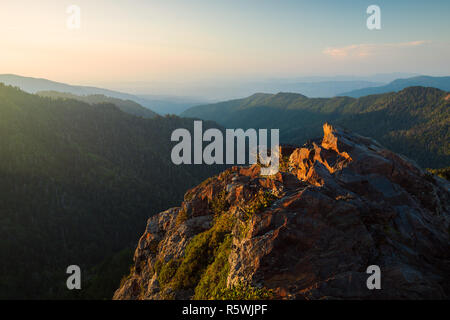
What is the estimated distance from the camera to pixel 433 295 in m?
10.9

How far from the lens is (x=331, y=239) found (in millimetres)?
13023

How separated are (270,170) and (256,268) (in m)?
12.7

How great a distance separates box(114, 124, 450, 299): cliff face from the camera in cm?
1181

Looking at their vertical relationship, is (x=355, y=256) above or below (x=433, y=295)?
above

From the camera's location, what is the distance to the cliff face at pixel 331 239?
38.8 feet

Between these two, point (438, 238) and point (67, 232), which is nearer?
point (438, 238)
